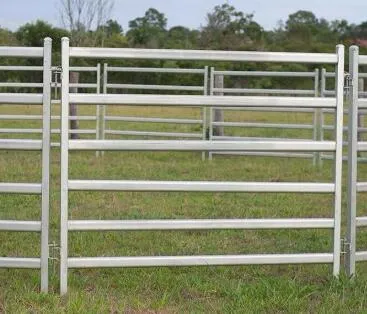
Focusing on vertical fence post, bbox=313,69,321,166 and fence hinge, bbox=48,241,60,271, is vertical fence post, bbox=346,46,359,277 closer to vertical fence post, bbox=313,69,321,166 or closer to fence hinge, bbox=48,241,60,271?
fence hinge, bbox=48,241,60,271

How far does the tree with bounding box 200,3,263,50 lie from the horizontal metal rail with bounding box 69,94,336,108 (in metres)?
36.3

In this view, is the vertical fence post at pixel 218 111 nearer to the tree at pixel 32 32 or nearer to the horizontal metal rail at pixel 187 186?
the horizontal metal rail at pixel 187 186

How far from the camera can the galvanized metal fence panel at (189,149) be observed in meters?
4.58

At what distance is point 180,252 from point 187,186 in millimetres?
1239

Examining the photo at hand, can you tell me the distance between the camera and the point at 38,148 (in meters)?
4.57

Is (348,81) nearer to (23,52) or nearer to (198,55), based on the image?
(198,55)

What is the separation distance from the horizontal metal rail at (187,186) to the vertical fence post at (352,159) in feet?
0.63

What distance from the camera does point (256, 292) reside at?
4.66 metres

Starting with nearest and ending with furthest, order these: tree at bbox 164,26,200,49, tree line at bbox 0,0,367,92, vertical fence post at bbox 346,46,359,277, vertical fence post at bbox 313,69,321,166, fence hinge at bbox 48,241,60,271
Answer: fence hinge at bbox 48,241,60,271 < vertical fence post at bbox 346,46,359,277 < vertical fence post at bbox 313,69,321,166 < tree line at bbox 0,0,367,92 < tree at bbox 164,26,200,49

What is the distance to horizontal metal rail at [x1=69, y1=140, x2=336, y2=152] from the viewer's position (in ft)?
15.1

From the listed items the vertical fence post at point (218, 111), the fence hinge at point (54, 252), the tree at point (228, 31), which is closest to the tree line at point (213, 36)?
the tree at point (228, 31)

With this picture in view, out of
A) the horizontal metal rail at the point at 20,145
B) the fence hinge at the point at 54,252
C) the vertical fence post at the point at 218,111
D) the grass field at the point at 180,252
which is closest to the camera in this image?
the grass field at the point at 180,252

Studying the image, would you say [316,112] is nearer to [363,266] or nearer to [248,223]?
[363,266]

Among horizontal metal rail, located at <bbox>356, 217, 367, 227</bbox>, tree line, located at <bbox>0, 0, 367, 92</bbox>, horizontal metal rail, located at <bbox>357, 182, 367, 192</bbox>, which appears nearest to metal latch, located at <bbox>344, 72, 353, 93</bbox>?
horizontal metal rail, located at <bbox>357, 182, 367, 192</bbox>
